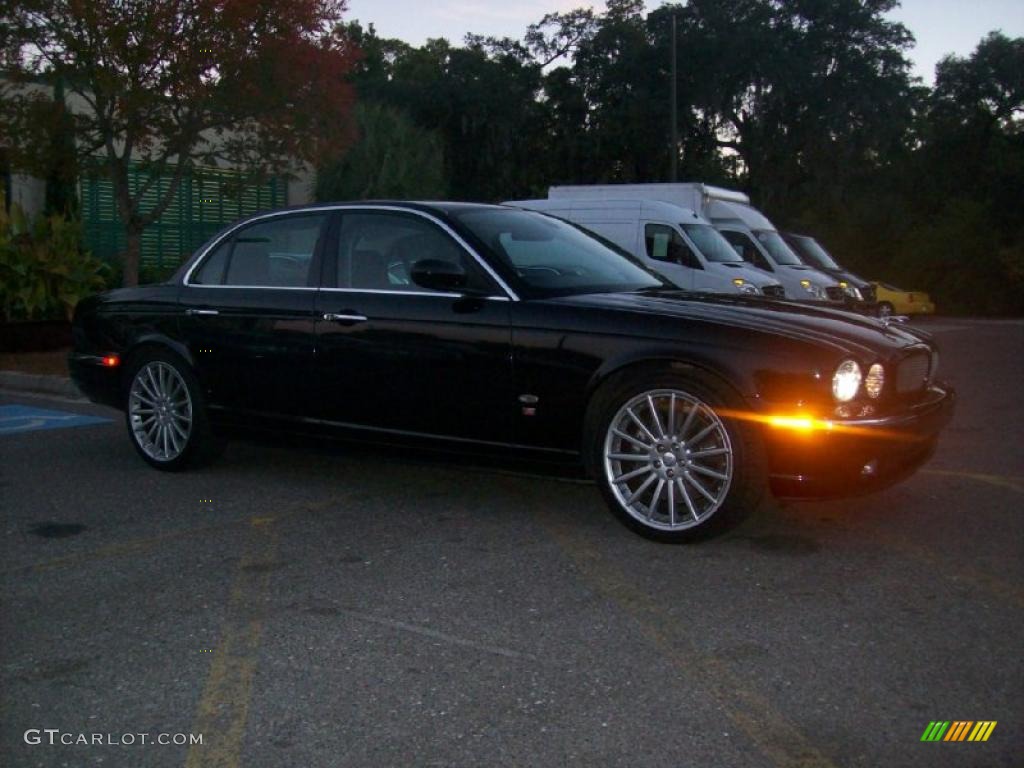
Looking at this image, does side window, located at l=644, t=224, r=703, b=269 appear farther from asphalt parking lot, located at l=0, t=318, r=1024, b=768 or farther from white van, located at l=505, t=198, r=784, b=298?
asphalt parking lot, located at l=0, t=318, r=1024, b=768

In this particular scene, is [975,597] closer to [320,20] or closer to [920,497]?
[920,497]

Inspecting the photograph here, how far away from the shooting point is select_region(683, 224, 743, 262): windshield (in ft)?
54.4

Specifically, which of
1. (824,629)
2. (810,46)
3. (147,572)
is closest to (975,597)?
(824,629)

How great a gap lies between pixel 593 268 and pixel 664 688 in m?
3.11

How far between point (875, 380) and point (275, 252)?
11.5 ft

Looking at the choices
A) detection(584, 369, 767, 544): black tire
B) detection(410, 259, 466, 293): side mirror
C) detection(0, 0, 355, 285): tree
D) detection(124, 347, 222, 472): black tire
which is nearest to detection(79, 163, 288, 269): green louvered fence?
detection(0, 0, 355, 285): tree

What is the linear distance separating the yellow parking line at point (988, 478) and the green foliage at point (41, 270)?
10734mm

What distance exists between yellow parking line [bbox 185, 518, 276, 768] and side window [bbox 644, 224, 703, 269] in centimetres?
1178

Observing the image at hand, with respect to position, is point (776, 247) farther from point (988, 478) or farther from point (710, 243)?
point (988, 478)

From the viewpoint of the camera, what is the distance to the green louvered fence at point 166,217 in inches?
890

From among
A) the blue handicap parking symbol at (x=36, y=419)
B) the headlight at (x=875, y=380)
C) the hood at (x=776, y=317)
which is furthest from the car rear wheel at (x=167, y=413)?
the headlight at (x=875, y=380)

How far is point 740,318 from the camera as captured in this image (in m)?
5.47
